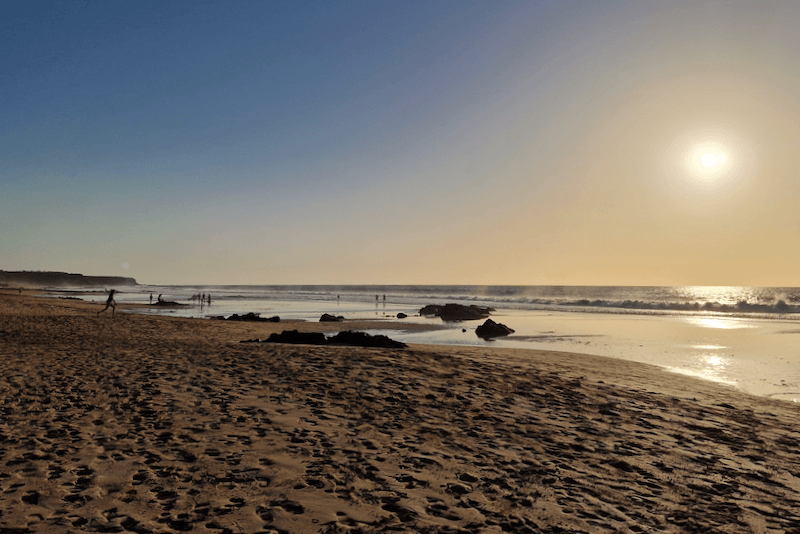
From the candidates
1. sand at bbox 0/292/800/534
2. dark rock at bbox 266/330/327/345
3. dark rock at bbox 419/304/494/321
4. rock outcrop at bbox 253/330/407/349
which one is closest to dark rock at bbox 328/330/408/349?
rock outcrop at bbox 253/330/407/349

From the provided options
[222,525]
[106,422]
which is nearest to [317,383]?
[106,422]

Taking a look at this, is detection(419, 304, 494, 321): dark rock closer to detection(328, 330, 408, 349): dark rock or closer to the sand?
detection(328, 330, 408, 349): dark rock

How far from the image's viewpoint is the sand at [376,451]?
4.89 metres

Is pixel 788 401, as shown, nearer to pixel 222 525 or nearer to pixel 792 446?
pixel 792 446

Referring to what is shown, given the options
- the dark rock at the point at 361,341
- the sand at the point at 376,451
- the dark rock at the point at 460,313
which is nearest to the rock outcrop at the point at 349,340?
the dark rock at the point at 361,341

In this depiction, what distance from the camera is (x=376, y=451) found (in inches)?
265

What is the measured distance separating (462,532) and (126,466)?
4.33 meters

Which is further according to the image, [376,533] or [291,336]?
[291,336]

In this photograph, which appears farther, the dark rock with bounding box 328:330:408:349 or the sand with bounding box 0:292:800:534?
the dark rock with bounding box 328:330:408:349

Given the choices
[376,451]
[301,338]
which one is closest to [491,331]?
[301,338]

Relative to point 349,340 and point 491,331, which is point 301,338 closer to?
point 349,340

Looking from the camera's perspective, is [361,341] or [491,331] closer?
[361,341]

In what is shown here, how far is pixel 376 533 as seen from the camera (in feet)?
14.7

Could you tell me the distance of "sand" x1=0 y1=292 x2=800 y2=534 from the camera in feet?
16.0
